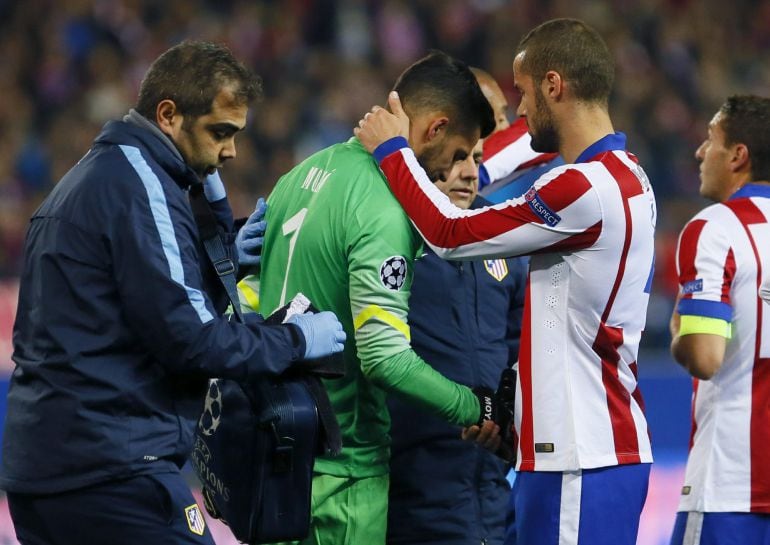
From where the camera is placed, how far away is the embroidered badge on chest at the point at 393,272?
3.90 metres

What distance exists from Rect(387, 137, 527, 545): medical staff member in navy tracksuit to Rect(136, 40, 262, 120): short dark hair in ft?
3.42

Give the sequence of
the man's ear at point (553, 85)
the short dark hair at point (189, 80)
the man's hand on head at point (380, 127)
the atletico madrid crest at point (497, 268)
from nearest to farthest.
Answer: the short dark hair at point (189, 80) → the man's ear at point (553, 85) → the man's hand on head at point (380, 127) → the atletico madrid crest at point (497, 268)

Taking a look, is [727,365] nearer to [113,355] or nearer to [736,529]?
[736,529]

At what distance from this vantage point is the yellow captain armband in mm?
4215

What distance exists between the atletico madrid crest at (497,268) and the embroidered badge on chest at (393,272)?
86 centimetres

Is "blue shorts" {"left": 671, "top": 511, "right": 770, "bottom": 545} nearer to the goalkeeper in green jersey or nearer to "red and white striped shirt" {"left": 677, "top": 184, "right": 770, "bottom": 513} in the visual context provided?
"red and white striped shirt" {"left": 677, "top": 184, "right": 770, "bottom": 513}

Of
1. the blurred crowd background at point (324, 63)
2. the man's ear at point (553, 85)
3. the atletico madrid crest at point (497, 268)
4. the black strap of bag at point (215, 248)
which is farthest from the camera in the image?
the blurred crowd background at point (324, 63)

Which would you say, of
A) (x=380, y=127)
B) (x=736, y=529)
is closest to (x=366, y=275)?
(x=380, y=127)

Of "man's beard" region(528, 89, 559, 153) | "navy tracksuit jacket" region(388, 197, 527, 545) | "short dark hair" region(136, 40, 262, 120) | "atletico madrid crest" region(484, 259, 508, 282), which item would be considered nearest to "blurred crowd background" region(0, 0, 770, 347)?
"atletico madrid crest" region(484, 259, 508, 282)

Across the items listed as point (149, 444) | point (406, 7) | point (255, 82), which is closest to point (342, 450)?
point (149, 444)

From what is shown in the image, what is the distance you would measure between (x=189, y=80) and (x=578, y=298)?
4.24ft

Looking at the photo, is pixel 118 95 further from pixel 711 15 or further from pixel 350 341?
pixel 350 341

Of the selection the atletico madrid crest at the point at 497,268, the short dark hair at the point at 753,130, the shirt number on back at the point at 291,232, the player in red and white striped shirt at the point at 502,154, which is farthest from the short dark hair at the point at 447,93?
the player in red and white striped shirt at the point at 502,154

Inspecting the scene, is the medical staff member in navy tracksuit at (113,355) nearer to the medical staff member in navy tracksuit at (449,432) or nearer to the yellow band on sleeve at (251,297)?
the yellow band on sleeve at (251,297)
